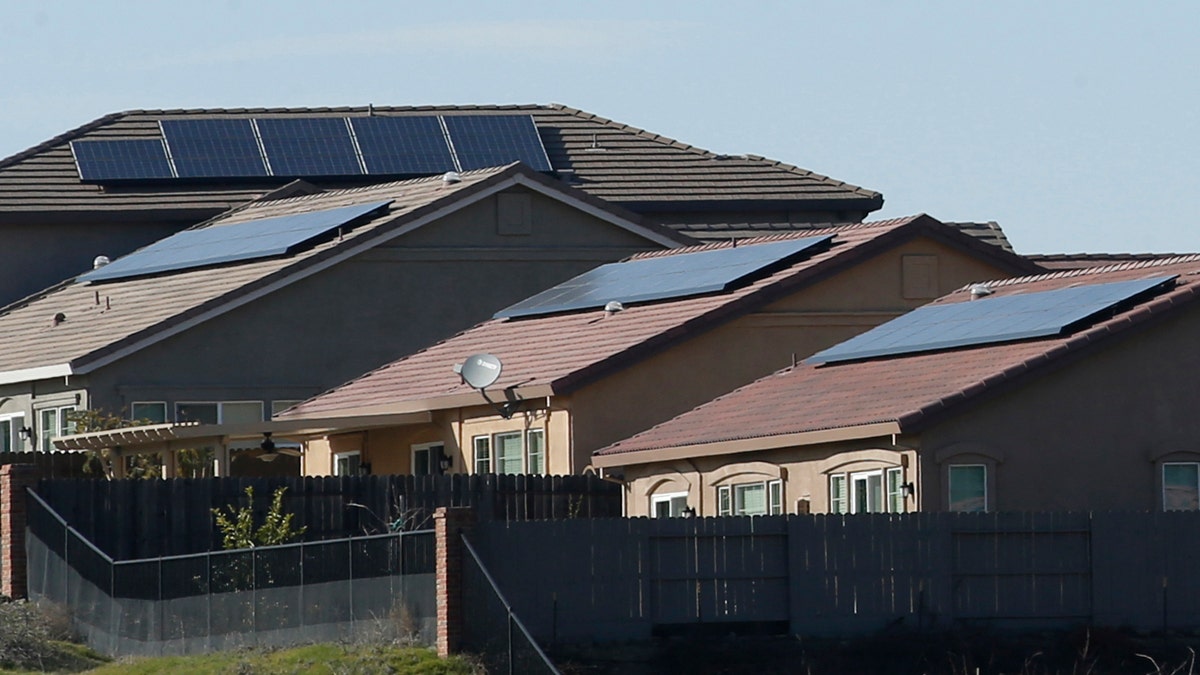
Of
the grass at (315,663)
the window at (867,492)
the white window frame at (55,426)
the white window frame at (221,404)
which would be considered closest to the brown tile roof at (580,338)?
the white window frame at (221,404)

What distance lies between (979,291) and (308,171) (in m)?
20.6

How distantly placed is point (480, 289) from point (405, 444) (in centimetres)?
534

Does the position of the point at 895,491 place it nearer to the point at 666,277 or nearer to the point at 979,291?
the point at 979,291

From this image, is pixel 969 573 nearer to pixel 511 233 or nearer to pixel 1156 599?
pixel 1156 599

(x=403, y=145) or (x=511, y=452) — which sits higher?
(x=403, y=145)

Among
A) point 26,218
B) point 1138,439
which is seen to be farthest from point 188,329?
point 1138,439

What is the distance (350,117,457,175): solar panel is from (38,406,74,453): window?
37.1 feet

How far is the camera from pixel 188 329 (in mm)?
43406

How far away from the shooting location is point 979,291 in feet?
121

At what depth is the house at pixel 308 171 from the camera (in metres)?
52.4

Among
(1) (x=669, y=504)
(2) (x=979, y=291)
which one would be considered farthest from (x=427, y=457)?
(2) (x=979, y=291)

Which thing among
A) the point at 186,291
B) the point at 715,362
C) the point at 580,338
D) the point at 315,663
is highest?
the point at 186,291

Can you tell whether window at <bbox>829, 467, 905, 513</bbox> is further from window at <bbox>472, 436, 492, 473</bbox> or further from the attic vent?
window at <bbox>472, 436, 492, 473</bbox>

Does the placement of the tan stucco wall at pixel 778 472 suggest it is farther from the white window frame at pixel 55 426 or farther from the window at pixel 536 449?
the white window frame at pixel 55 426
